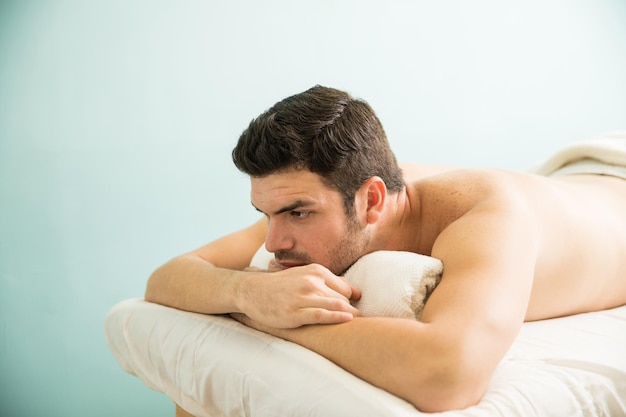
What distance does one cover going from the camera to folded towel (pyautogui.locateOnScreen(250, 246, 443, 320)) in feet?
3.27

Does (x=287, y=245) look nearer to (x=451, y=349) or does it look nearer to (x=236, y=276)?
(x=236, y=276)

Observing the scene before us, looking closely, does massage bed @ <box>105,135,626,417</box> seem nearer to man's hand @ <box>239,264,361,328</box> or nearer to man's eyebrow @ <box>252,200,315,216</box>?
man's hand @ <box>239,264,361,328</box>

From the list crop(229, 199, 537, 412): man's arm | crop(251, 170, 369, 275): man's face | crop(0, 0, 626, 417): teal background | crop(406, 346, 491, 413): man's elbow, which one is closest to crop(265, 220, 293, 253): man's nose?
crop(251, 170, 369, 275): man's face

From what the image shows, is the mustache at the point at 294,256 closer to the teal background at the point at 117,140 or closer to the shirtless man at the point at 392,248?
the shirtless man at the point at 392,248

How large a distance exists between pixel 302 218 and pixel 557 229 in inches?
20.6

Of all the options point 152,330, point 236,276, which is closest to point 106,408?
point 152,330

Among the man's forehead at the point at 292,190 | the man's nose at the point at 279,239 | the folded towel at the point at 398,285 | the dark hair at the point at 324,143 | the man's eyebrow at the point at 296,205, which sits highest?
the dark hair at the point at 324,143

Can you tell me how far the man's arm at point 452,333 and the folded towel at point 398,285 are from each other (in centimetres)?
3

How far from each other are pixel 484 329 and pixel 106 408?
1.55 m

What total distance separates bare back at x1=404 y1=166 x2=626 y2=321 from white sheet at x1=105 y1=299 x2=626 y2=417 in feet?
0.24

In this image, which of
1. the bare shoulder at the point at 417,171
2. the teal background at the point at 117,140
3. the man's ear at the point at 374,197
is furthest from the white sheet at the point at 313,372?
the teal background at the point at 117,140

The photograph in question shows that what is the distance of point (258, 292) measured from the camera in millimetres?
1062

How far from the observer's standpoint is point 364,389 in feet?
2.74

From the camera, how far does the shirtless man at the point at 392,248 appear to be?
0.87 metres
